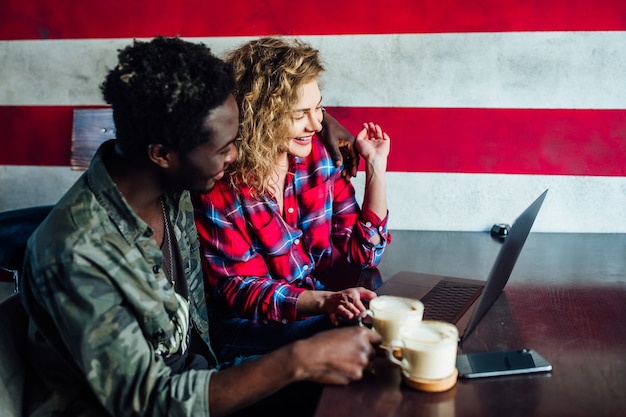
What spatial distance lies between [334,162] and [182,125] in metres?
0.75

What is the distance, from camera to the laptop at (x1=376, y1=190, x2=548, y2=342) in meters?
1.15

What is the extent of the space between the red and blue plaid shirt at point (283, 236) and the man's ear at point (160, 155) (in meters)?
0.40

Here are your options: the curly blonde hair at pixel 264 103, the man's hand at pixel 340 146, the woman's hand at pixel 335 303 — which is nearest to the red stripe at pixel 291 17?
the man's hand at pixel 340 146

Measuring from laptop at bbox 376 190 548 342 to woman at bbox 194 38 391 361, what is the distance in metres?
0.19

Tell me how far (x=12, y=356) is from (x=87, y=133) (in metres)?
1.36

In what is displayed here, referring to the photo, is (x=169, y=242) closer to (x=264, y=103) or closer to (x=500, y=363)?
(x=264, y=103)

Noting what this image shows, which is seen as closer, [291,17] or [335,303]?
[335,303]

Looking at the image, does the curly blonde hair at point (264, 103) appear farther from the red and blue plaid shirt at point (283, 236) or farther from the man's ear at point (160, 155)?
the man's ear at point (160, 155)

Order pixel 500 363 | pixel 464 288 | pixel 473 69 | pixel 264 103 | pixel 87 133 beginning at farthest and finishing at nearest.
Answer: pixel 87 133 < pixel 473 69 < pixel 264 103 < pixel 464 288 < pixel 500 363

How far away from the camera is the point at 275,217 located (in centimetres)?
165

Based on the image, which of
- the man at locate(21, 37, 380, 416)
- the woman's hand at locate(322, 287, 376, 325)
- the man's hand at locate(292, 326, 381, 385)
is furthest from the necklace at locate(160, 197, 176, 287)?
the man's hand at locate(292, 326, 381, 385)

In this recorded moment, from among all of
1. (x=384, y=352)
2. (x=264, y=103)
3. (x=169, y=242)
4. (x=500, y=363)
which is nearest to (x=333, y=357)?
(x=384, y=352)

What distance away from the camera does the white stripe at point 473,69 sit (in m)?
2.10

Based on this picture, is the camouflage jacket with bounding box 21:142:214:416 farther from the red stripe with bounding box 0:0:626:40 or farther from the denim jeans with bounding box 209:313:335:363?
the red stripe with bounding box 0:0:626:40
